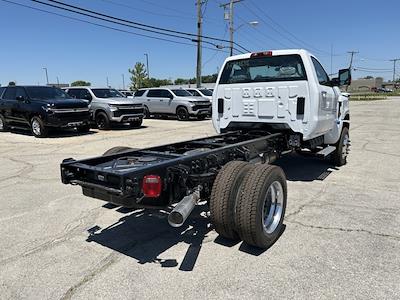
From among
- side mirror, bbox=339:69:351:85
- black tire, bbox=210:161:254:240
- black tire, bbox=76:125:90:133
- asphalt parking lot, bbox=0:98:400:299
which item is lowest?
asphalt parking lot, bbox=0:98:400:299

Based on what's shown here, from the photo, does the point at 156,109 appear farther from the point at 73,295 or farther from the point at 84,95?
the point at 73,295

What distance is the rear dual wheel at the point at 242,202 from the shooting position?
337 cm

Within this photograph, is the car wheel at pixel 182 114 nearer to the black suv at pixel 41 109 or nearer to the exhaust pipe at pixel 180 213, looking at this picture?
the black suv at pixel 41 109

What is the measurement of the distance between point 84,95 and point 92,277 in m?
13.9

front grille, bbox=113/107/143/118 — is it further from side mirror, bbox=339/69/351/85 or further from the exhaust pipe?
the exhaust pipe

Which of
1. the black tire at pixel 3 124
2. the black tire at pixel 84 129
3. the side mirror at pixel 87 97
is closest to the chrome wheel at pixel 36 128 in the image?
the black tire at pixel 84 129

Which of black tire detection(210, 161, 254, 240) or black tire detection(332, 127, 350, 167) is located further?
black tire detection(332, 127, 350, 167)

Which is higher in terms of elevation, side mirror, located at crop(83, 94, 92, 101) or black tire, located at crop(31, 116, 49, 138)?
side mirror, located at crop(83, 94, 92, 101)

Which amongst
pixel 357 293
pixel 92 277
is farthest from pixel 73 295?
pixel 357 293

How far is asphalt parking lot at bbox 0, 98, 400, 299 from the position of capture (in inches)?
116

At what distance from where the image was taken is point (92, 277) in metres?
3.15

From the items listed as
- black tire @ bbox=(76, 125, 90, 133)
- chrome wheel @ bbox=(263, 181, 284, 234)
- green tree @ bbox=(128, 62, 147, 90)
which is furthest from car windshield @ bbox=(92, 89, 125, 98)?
green tree @ bbox=(128, 62, 147, 90)

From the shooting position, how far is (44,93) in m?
13.2

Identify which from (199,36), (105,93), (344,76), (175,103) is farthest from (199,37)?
(344,76)
